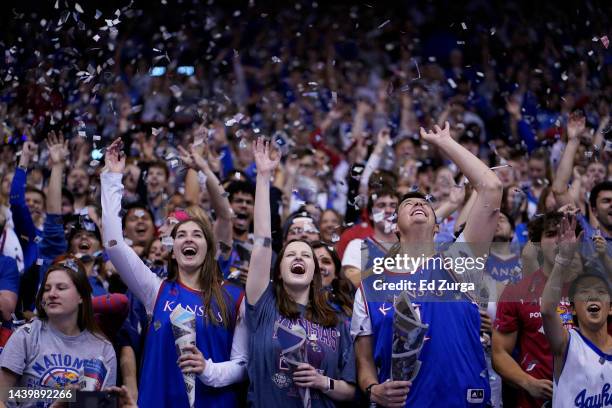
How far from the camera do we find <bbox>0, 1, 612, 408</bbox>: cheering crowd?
5.30 metres

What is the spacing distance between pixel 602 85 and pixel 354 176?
3.25 m

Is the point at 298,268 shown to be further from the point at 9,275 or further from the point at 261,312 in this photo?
the point at 9,275

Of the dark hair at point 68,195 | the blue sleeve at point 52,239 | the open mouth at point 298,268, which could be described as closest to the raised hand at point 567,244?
the open mouth at point 298,268

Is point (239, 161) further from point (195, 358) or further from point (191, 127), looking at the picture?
point (195, 358)

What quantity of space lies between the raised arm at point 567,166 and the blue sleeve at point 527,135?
2.32 meters

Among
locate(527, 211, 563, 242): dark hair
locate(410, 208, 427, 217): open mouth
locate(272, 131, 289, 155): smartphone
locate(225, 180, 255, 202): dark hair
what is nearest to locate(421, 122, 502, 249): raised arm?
locate(410, 208, 427, 217): open mouth

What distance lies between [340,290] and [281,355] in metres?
0.87

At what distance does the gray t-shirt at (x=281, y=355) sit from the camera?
5238 mm

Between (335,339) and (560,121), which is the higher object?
(560,121)

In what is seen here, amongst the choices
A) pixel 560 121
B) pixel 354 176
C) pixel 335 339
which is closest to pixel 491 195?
pixel 335 339

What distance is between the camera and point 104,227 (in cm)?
552

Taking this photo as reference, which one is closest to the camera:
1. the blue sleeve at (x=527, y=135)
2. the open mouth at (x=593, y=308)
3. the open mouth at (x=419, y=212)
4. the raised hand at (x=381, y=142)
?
the open mouth at (x=593, y=308)

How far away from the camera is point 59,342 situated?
5.37 metres

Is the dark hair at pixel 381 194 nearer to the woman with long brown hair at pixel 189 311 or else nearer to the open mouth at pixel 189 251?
the woman with long brown hair at pixel 189 311
